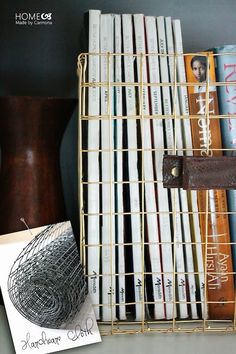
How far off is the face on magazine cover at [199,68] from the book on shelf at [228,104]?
2cm

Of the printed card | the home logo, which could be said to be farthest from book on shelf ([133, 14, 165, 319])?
the home logo

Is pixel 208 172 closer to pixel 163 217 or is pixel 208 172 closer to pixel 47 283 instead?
pixel 163 217

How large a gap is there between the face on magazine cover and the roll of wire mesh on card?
0.33 m

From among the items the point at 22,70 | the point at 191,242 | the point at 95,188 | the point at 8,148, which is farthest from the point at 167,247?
the point at 22,70

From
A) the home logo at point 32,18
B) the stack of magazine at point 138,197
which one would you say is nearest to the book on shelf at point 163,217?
the stack of magazine at point 138,197

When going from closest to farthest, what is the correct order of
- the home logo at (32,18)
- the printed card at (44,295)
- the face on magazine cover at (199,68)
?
1. the printed card at (44,295)
2. the face on magazine cover at (199,68)
3. the home logo at (32,18)

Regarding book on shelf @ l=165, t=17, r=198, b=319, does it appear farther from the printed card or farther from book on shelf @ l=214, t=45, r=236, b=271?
the printed card

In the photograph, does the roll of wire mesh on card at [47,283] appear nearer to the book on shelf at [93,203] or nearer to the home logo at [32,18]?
the book on shelf at [93,203]

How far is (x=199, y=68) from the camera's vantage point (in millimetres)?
874

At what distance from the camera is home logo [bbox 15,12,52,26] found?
3.46 ft

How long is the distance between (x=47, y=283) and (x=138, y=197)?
0.62 feet

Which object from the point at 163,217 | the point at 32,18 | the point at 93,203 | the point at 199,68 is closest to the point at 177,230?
the point at 163,217

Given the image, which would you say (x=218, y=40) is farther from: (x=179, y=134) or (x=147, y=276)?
(x=147, y=276)

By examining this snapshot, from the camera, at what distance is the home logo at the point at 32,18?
3.46ft
